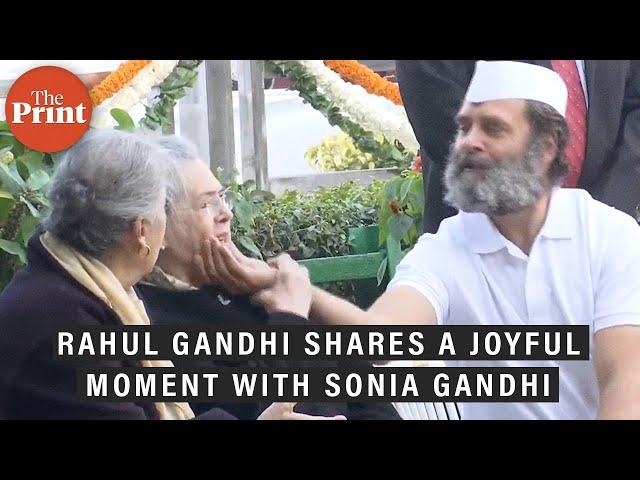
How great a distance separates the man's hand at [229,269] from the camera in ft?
13.3

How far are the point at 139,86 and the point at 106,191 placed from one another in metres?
0.46

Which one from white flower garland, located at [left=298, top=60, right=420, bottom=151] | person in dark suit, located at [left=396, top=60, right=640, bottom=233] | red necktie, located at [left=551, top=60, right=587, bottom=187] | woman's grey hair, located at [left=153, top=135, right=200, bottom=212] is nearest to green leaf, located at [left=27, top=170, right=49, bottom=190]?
woman's grey hair, located at [left=153, top=135, right=200, bottom=212]

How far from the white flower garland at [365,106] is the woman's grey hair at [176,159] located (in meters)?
0.57

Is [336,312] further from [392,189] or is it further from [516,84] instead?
[516,84]

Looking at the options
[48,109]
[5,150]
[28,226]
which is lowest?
[28,226]

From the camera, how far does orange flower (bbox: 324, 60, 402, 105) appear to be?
412 centimetres

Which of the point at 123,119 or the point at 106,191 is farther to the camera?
the point at 123,119

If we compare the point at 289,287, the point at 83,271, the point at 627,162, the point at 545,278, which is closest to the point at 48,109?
the point at 83,271

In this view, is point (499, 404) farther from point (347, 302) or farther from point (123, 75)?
point (123, 75)

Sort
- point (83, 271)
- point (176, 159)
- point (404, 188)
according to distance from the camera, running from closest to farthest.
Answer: point (83, 271) < point (176, 159) < point (404, 188)

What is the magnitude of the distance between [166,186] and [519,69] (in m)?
1.45

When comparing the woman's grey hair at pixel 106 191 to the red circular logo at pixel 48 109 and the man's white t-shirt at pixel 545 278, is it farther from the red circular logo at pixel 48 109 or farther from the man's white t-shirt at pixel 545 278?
the man's white t-shirt at pixel 545 278

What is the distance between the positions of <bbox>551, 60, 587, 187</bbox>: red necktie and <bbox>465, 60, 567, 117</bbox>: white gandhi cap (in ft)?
0.10

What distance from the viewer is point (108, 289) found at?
3.96m
